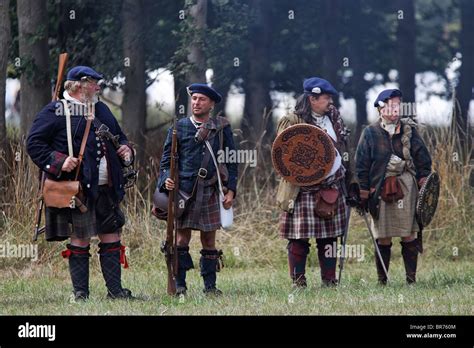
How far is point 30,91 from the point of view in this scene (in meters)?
15.2

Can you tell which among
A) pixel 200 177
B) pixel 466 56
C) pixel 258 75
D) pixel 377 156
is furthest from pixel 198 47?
pixel 466 56

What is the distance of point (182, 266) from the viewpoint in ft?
33.2

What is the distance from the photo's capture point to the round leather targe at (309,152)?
1031 centimetres

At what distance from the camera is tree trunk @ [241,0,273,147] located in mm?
18375

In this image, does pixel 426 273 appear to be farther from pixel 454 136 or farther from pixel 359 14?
pixel 359 14

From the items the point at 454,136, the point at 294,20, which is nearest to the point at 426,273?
the point at 454,136

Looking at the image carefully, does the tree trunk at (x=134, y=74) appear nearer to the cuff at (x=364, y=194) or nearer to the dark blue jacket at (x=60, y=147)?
the cuff at (x=364, y=194)

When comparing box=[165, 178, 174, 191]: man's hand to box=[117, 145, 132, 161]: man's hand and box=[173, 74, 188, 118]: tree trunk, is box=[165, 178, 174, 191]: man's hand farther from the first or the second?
box=[173, 74, 188, 118]: tree trunk

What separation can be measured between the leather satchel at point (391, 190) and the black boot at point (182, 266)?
185 centimetres

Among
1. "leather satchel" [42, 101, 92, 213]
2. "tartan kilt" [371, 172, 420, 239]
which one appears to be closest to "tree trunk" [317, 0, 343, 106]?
"tartan kilt" [371, 172, 420, 239]

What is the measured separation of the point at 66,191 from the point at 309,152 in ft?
6.87

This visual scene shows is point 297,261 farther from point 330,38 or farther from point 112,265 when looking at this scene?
point 330,38
